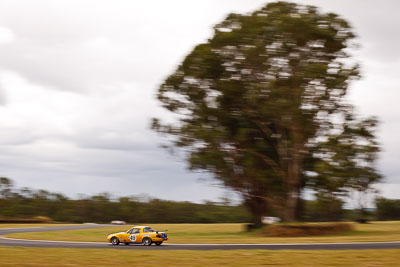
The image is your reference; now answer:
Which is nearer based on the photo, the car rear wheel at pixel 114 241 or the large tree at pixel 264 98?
the car rear wheel at pixel 114 241

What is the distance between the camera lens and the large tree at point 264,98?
1511 inches

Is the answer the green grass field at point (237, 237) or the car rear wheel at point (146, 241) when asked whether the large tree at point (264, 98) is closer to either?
the green grass field at point (237, 237)

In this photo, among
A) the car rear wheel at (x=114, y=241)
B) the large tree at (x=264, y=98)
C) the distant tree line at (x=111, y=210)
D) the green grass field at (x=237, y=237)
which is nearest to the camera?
the car rear wheel at (x=114, y=241)

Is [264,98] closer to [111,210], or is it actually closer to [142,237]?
[142,237]

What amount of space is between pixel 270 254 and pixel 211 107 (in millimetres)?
24104

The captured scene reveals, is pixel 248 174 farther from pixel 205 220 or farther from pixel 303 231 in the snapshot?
pixel 205 220

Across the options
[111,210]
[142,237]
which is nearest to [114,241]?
[142,237]

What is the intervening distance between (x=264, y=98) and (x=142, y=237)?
1579 cm

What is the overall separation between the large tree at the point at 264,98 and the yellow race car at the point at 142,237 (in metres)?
13.3

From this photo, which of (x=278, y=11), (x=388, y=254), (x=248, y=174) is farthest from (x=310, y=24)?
(x=388, y=254)

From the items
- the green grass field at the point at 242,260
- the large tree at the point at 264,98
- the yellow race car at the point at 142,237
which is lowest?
the green grass field at the point at 242,260

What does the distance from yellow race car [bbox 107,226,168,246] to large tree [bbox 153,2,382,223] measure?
13308 mm

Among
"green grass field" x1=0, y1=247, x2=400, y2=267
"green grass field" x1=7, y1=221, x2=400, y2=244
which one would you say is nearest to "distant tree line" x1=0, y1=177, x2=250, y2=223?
"green grass field" x1=7, y1=221, x2=400, y2=244

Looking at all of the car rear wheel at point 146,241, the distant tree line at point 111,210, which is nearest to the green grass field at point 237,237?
the car rear wheel at point 146,241
